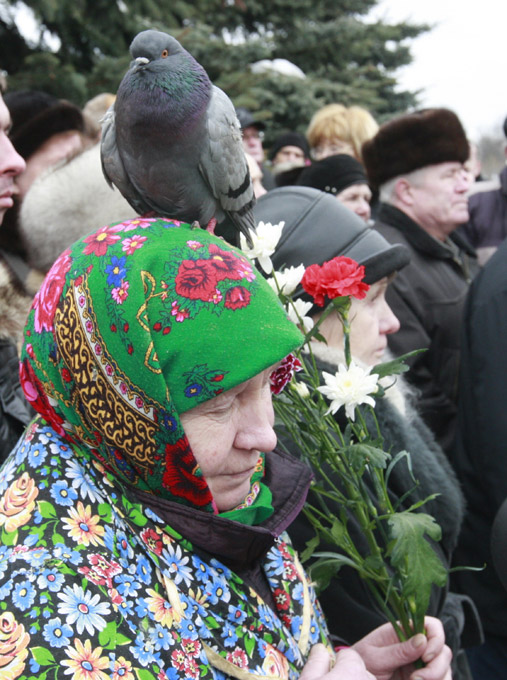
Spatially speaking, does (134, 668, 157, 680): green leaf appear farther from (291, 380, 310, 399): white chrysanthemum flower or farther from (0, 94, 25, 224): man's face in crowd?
(0, 94, 25, 224): man's face in crowd

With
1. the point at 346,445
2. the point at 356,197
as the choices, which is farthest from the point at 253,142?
the point at 346,445

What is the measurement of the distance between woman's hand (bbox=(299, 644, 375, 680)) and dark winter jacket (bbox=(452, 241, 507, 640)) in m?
1.20

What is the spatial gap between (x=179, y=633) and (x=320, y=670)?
1.18 ft

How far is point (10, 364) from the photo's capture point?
2.36 metres

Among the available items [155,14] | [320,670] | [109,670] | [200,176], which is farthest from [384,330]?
[155,14]

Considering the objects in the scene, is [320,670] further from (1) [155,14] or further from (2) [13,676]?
(1) [155,14]

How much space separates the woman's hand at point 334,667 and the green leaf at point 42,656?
1.82 feet

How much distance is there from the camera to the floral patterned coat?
3.48 ft

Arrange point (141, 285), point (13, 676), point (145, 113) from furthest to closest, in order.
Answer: point (145, 113)
point (141, 285)
point (13, 676)

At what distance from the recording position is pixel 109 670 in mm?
1063

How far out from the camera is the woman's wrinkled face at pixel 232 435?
1.32 m

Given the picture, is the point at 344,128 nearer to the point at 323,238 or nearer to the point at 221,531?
the point at 323,238

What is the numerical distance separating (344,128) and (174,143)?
4129 mm

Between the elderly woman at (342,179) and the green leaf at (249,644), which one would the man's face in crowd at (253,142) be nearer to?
the elderly woman at (342,179)
